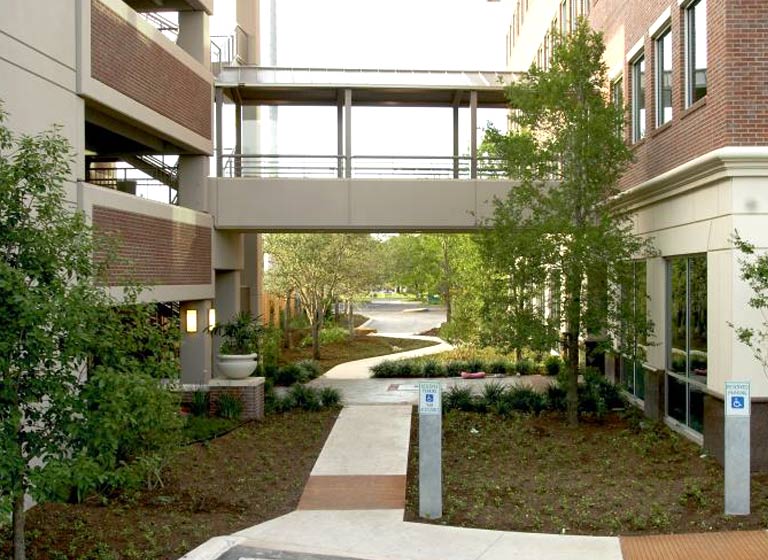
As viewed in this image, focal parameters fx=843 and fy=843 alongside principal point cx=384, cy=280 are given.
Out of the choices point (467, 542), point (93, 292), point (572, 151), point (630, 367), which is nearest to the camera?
point (93, 292)

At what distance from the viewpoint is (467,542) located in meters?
8.25

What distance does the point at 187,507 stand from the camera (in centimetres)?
967

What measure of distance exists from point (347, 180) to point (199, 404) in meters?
5.97

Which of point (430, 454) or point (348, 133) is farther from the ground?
point (348, 133)

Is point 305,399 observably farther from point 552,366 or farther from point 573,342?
point 552,366

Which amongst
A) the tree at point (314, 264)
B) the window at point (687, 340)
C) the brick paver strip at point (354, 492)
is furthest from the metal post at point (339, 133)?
the brick paver strip at point (354, 492)

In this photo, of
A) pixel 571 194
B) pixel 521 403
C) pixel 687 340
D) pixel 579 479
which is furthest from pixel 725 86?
pixel 521 403

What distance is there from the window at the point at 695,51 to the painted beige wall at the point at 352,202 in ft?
19.0

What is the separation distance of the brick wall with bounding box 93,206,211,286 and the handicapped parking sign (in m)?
7.61

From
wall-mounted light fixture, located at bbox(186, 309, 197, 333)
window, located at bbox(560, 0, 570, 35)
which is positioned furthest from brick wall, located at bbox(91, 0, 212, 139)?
window, located at bbox(560, 0, 570, 35)

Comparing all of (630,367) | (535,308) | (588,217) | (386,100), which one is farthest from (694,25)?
(386,100)

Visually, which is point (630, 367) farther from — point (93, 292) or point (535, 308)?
point (93, 292)

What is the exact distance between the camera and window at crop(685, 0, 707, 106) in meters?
12.3

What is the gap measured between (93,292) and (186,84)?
9937 mm
